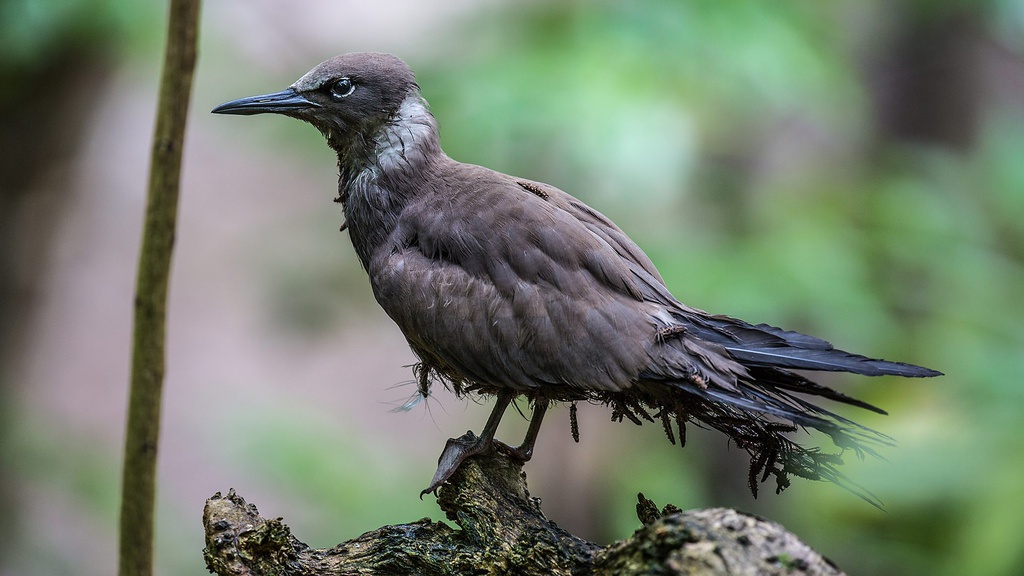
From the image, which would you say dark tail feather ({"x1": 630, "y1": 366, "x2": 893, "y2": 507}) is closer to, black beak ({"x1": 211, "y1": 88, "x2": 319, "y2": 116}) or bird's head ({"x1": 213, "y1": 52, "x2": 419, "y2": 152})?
bird's head ({"x1": 213, "y1": 52, "x2": 419, "y2": 152})

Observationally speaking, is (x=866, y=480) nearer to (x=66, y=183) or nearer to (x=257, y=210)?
(x=66, y=183)

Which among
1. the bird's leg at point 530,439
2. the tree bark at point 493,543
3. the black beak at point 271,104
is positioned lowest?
the tree bark at point 493,543

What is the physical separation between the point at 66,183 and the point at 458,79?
7.16 feet

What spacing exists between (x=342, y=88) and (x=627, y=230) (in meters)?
1.88

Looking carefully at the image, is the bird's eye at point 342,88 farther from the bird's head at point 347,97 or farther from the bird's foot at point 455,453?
the bird's foot at point 455,453

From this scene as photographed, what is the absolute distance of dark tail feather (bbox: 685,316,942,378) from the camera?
6.54ft

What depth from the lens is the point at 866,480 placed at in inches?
174

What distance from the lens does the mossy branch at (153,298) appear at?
1.60m

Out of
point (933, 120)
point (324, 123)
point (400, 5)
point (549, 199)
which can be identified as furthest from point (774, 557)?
point (933, 120)

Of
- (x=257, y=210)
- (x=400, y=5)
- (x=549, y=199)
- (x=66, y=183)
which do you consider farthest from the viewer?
(x=257, y=210)

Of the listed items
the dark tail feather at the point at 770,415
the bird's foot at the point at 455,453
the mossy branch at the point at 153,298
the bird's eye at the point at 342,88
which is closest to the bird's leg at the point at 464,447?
the bird's foot at the point at 455,453

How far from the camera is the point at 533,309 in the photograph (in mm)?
2307

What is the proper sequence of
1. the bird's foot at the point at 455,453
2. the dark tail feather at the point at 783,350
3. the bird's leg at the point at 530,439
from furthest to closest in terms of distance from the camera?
the bird's leg at the point at 530,439
the bird's foot at the point at 455,453
the dark tail feather at the point at 783,350

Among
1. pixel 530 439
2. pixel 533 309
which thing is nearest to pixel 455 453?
pixel 530 439
